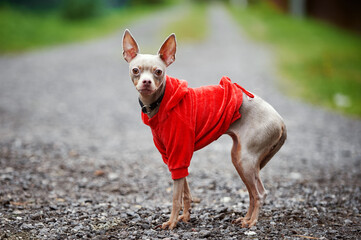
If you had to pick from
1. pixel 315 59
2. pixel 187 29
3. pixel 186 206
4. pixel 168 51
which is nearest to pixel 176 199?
pixel 186 206

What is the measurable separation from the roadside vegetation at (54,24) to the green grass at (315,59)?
34.4ft

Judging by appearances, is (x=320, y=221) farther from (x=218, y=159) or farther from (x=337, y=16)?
(x=337, y=16)

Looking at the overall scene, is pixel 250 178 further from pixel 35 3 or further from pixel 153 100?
pixel 35 3

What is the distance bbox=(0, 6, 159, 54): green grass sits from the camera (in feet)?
66.7

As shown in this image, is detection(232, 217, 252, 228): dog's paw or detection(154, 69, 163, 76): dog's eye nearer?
detection(154, 69, 163, 76): dog's eye

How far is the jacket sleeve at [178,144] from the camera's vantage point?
385 centimetres

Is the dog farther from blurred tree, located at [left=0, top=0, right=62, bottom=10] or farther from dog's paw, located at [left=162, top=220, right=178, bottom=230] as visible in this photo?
blurred tree, located at [left=0, top=0, right=62, bottom=10]

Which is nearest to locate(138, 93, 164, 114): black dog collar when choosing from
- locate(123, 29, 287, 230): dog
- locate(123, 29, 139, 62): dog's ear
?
locate(123, 29, 287, 230): dog

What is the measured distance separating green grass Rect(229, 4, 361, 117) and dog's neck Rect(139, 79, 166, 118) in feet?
28.2

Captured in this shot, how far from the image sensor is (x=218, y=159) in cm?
748

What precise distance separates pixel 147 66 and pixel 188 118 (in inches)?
26.1

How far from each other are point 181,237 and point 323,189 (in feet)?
8.80

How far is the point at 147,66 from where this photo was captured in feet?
12.5

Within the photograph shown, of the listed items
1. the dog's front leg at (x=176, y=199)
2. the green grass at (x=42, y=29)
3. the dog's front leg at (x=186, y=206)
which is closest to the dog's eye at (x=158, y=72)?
the dog's front leg at (x=176, y=199)
